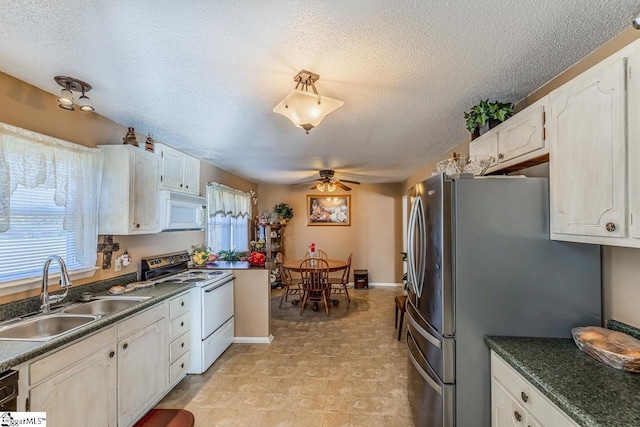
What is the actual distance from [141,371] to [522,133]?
3113mm

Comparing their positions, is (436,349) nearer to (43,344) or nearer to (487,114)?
(487,114)

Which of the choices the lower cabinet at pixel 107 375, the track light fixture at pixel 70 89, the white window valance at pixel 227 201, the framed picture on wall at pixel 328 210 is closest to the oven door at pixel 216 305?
the lower cabinet at pixel 107 375

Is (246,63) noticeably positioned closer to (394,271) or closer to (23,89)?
(23,89)

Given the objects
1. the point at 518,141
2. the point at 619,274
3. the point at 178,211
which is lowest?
the point at 619,274

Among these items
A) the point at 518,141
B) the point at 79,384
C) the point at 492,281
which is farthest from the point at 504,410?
the point at 79,384

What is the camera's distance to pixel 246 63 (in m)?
1.70

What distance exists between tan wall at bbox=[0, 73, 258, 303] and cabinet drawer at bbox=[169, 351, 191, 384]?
0.98 metres

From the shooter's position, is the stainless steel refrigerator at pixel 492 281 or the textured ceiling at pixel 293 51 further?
the stainless steel refrigerator at pixel 492 281

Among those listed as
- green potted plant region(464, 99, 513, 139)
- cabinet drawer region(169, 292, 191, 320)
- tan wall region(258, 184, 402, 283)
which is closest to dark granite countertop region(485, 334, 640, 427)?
green potted plant region(464, 99, 513, 139)

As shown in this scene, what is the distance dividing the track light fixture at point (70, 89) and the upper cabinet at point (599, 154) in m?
2.86

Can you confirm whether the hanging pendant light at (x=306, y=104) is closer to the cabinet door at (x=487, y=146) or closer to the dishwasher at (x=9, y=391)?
→ the cabinet door at (x=487, y=146)

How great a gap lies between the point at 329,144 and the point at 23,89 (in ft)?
8.49

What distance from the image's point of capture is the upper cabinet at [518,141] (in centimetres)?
166

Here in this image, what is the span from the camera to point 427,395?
6.06 ft
